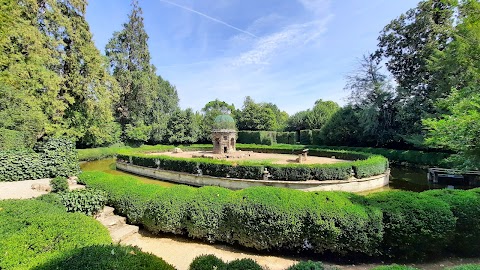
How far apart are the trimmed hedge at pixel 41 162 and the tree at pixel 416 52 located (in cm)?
2724

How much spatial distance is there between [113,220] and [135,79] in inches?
1325

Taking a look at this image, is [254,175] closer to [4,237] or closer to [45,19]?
[4,237]

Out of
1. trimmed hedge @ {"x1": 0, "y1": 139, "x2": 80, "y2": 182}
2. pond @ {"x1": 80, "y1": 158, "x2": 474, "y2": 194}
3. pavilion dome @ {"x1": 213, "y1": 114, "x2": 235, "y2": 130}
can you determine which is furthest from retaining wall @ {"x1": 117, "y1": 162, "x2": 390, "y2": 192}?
pavilion dome @ {"x1": 213, "y1": 114, "x2": 235, "y2": 130}

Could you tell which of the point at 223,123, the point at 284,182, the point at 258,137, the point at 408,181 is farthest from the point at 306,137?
the point at 284,182

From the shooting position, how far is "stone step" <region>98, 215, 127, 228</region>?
23.2ft

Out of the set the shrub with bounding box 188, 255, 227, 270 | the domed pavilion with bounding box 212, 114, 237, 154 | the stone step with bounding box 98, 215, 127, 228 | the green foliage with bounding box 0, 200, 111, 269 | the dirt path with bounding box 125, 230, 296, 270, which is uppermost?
the domed pavilion with bounding box 212, 114, 237, 154

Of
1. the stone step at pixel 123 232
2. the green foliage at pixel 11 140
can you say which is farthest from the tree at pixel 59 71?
the stone step at pixel 123 232

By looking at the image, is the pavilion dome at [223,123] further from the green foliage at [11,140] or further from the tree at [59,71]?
the green foliage at [11,140]

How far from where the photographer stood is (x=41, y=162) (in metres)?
12.8

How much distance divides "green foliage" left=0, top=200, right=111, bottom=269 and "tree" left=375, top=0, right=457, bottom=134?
25.8m

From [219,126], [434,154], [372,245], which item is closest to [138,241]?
[372,245]

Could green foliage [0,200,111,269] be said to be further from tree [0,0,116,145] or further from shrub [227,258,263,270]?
tree [0,0,116,145]

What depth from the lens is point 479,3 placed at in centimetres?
609

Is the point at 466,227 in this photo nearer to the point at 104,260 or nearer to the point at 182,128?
the point at 104,260
